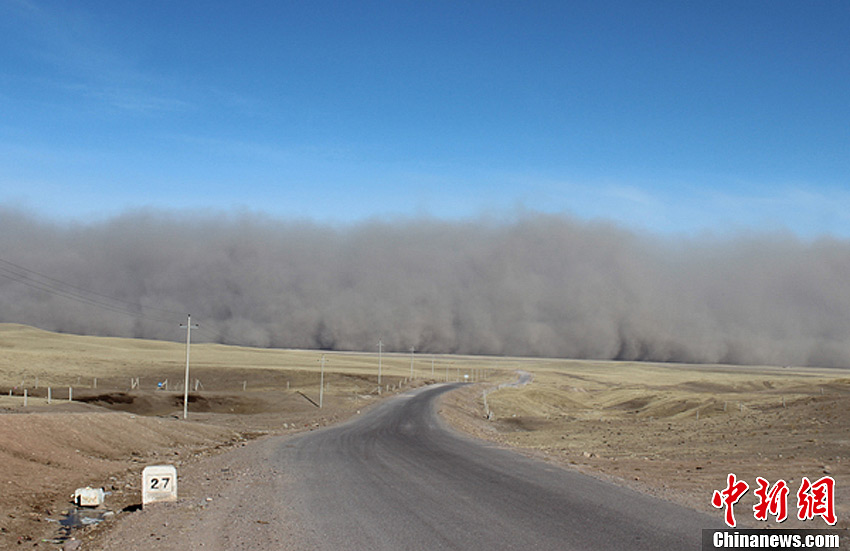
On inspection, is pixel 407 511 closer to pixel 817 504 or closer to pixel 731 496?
pixel 731 496

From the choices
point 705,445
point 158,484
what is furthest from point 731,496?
point 705,445

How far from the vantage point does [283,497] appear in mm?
15422

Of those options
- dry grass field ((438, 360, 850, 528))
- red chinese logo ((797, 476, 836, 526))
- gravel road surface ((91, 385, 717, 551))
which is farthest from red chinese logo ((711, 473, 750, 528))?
red chinese logo ((797, 476, 836, 526))

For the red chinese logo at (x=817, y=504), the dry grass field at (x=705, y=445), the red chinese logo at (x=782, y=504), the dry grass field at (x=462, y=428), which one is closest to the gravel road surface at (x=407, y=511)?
the red chinese logo at (x=782, y=504)

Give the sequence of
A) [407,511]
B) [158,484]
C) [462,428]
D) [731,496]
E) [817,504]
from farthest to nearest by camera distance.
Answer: [462,428]
[158,484]
[407,511]
[817,504]
[731,496]

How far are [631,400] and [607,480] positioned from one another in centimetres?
5146

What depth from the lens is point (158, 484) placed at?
1445 cm

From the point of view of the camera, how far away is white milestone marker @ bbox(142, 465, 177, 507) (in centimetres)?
1423

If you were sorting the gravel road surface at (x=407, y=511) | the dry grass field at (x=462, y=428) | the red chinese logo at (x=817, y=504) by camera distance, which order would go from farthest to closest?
the dry grass field at (x=462, y=428)
the red chinese logo at (x=817, y=504)
the gravel road surface at (x=407, y=511)

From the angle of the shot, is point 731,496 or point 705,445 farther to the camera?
point 705,445

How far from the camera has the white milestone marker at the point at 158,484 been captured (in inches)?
560

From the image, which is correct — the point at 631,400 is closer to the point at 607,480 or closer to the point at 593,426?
the point at 593,426

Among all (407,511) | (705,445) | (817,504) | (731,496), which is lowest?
(705,445)

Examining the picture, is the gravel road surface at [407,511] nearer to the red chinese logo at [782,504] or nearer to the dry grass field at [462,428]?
the red chinese logo at [782,504]
